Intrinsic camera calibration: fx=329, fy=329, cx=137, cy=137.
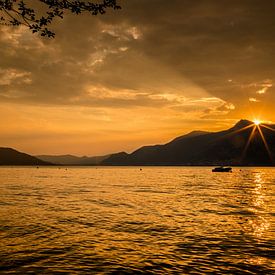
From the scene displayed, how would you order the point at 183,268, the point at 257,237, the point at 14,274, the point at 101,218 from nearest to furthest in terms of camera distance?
the point at 14,274
the point at 183,268
the point at 257,237
the point at 101,218

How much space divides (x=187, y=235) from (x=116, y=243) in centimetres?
622

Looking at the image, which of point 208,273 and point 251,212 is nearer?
point 208,273

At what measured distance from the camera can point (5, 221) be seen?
31.3m

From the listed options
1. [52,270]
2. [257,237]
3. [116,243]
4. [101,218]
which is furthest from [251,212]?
[52,270]

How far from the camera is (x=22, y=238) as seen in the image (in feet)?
79.3

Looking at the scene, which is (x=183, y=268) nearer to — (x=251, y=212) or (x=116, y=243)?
(x=116, y=243)

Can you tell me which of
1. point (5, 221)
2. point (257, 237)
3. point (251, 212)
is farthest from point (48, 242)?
point (251, 212)

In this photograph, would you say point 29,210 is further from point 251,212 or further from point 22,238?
point 251,212

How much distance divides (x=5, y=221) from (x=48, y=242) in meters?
10.2

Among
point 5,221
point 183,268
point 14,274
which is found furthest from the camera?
point 5,221

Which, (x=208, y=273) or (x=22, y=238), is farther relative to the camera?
(x=22, y=238)

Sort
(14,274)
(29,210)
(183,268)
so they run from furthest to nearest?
(29,210) < (183,268) < (14,274)

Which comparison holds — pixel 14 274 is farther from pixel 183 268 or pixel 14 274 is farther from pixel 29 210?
pixel 29 210

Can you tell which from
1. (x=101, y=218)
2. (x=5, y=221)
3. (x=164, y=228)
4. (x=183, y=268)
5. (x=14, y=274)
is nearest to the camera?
(x=14, y=274)
